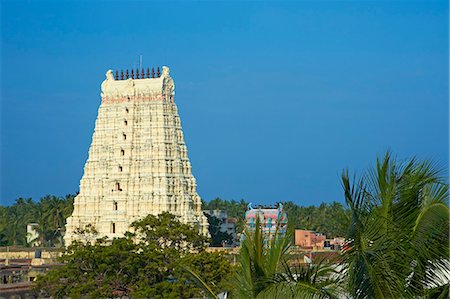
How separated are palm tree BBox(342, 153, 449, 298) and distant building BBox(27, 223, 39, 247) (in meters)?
84.0

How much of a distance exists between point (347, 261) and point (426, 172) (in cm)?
136

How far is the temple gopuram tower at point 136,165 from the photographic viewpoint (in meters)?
68.4

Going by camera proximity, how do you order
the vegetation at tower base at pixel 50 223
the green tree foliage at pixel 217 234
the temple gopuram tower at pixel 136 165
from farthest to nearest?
the vegetation at tower base at pixel 50 223 < the green tree foliage at pixel 217 234 < the temple gopuram tower at pixel 136 165

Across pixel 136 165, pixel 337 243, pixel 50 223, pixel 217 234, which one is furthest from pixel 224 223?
pixel 337 243

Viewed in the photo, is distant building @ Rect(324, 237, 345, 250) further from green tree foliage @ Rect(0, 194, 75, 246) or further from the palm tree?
green tree foliage @ Rect(0, 194, 75, 246)

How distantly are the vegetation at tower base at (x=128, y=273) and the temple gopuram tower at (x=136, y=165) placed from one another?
2507cm

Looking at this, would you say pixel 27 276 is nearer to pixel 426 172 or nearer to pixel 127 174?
pixel 127 174

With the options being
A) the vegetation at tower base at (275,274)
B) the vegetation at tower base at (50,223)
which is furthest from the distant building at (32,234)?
the vegetation at tower base at (275,274)

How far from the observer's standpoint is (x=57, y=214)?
91.8 metres

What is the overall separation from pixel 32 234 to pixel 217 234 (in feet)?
61.1

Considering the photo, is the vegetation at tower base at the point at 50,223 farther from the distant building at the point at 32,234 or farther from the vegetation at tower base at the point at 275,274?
the vegetation at tower base at the point at 275,274

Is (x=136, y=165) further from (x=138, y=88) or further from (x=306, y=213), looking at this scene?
(x=306, y=213)

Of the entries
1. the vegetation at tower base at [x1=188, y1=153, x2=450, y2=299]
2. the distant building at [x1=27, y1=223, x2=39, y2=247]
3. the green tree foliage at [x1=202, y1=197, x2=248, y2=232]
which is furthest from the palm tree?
the green tree foliage at [x1=202, y1=197, x2=248, y2=232]

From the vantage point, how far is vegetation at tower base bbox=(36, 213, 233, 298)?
36.8 meters
